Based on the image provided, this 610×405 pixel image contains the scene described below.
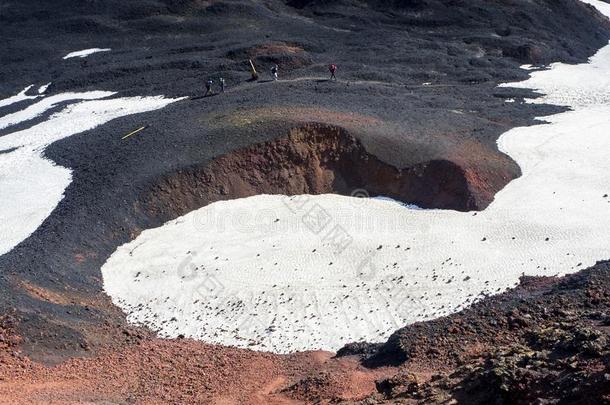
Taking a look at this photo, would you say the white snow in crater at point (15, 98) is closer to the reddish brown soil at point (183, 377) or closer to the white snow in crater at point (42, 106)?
the white snow in crater at point (42, 106)

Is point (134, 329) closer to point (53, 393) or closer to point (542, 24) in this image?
point (53, 393)

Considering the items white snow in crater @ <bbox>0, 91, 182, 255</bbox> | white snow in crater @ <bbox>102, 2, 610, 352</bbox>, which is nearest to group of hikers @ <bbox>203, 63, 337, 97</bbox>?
white snow in crater @ <bbox>0, 91, 182, 255</bbox>

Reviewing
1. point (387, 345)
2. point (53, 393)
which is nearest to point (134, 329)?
point (53, 393)

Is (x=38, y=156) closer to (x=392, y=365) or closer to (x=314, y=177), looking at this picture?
(x=314, y=177)

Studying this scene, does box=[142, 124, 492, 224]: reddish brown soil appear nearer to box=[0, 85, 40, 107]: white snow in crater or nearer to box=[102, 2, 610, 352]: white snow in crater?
→ box=[102, 2, 610, 352]: white snow in crater

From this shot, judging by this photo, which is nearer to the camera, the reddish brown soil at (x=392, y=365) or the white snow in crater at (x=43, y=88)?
the reddish brown soil at (x=392, y=365)

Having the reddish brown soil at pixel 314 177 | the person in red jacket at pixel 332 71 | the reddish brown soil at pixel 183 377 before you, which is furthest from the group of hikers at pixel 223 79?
the reddish brown soil at pixel 183 377
